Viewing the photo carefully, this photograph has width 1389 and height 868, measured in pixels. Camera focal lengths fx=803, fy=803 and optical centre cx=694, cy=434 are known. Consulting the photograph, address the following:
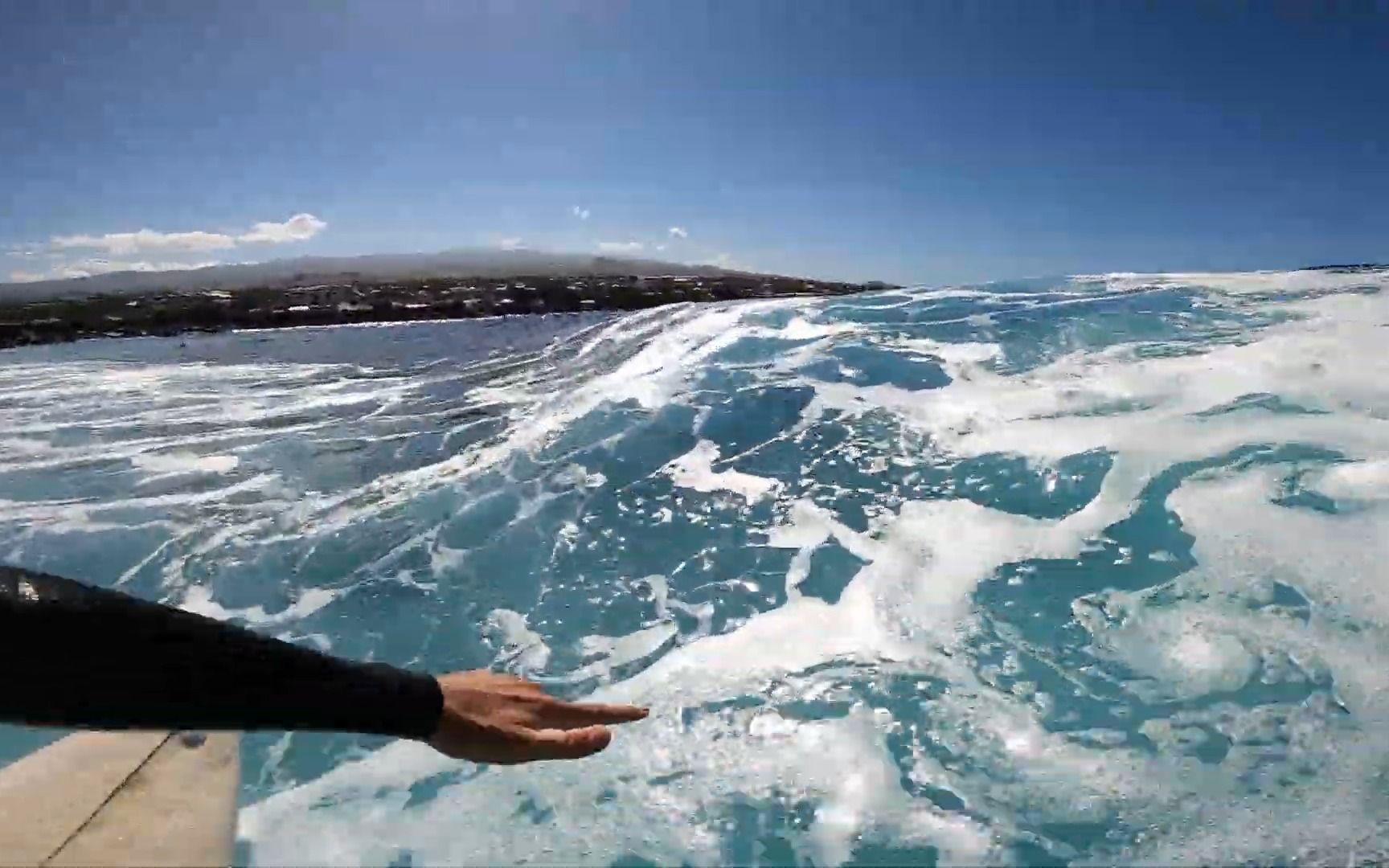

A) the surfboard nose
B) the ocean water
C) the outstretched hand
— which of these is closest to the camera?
the outstretched hand

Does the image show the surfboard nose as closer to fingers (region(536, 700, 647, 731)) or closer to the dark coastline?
fingers (region(536, 700, 647, 731))

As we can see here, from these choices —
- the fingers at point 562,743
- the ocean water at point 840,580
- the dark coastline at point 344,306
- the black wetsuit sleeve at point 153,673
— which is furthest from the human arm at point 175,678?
the dark coastline at point 344,306

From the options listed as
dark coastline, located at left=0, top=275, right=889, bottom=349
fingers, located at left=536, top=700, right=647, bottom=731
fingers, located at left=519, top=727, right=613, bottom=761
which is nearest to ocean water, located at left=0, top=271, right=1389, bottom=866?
fingers, located at left=536, top=700, right=647, bottom=731

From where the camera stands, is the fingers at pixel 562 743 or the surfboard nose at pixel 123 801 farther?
the surfboard nose at pixel 123 801

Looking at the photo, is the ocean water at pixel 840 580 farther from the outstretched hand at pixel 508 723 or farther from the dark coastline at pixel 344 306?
the dark coastline at pixel 344 306

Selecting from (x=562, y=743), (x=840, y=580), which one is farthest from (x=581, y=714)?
(x=840, y=580)

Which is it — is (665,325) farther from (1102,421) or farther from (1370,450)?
(1370,450)
